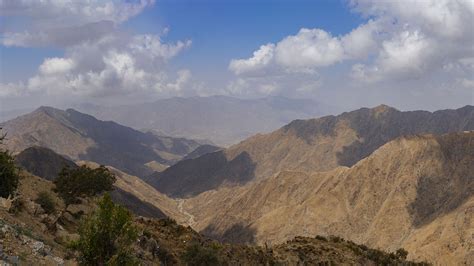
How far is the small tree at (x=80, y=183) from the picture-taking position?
4941 cm

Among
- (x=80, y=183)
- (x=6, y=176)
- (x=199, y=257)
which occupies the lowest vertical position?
(x=199, y=257)

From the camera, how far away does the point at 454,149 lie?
549 ft

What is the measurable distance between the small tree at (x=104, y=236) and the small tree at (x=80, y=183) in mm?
30381

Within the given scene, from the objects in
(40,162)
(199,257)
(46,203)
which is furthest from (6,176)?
(40,162)

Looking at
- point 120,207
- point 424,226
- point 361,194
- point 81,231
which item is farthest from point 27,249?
point 361,194

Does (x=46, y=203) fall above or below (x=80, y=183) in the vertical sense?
below

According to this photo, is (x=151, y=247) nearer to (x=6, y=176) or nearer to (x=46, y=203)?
(x=46, y=203)

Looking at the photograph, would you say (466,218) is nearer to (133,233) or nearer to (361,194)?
(361,194)

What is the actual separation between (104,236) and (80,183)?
1272 inches

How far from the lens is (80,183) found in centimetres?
4981

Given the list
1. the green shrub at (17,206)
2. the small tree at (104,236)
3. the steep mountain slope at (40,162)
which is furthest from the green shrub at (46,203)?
the steep mountain slope at (40,162)

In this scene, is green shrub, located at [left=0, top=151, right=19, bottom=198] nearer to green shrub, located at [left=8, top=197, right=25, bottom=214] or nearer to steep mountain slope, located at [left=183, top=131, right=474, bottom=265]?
green shrub, located at [left=8, top=197, right=25, bottom=214]

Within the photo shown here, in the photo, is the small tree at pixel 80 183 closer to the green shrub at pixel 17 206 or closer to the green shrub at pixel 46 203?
the green shrub at pixel 46 203

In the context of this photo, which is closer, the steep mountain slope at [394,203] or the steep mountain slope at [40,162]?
the steep mountain slope at [394,203]
